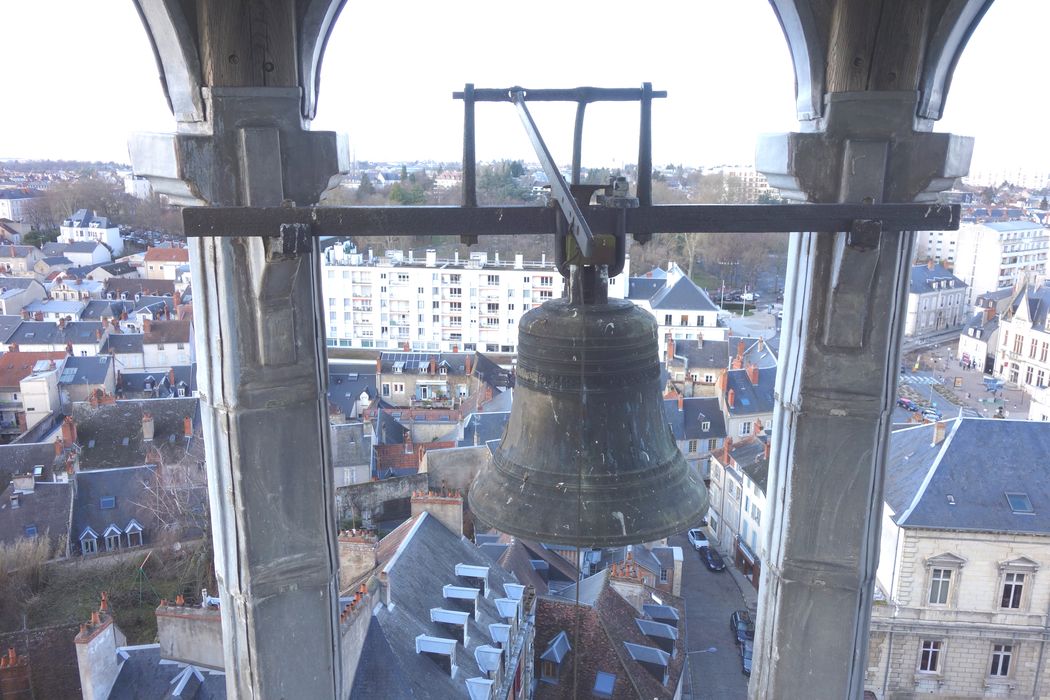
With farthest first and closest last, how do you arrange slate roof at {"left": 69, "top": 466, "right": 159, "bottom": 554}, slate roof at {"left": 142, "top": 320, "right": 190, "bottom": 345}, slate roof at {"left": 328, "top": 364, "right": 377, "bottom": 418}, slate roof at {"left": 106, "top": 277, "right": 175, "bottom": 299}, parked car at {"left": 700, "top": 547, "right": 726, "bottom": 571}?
slate roof at {"left": 106, "top": 277, "right": 175, "bottom": 299} → slate roof at {"left": 142, "top": 320, "right": 190, "bottom": 345} → slate roof at {"left": 328, "top": 364, "right": 377, "bottom": 418} → parked car at {"left": 700, "top": 547, "right": 726, "bottom": 571} → slate roof at {"left": 69, "top": 466, "right": 159, "bottom": 554}

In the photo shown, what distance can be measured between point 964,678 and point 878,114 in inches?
483

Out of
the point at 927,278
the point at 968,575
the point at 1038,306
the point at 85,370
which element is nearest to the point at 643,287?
the point at 927,278

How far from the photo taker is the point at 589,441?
2389 mm

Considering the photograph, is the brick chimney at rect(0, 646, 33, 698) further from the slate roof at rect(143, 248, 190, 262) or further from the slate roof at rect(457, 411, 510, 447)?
the slate roof at rect(143, 248, 190, 262)

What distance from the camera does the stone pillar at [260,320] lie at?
2.29 meters

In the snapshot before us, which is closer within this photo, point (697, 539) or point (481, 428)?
point (697, 539)

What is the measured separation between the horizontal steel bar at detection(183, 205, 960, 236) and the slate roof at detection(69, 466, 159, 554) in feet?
55.4

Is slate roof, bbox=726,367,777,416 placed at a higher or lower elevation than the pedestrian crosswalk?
higher

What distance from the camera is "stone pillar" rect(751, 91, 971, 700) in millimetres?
2506

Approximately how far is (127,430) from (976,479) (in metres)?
19.1

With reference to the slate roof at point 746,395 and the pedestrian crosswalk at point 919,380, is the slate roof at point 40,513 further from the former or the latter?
the pedestrian crosswalk at point 919,380

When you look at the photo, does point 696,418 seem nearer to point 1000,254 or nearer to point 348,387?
point 348,387

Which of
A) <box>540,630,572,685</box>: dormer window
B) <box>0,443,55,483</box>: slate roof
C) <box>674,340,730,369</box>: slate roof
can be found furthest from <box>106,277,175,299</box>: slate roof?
<box>540,630,572,685</box>: dormer window

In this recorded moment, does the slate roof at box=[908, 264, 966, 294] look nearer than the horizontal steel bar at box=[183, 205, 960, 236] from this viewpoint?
No
